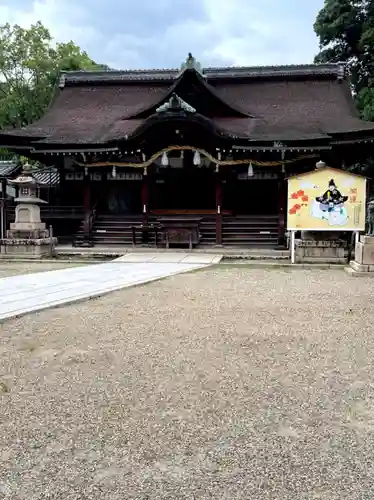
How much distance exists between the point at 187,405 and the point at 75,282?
5304 mm

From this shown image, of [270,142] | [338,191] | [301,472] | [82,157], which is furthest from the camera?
[82,157]

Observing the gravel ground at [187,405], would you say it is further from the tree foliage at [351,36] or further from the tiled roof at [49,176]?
the tree foliage at [351,36]

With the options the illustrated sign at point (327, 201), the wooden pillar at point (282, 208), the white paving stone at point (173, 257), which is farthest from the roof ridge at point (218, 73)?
the illustrated sign at point (327, 201)

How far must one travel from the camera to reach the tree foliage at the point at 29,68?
25.3 meters

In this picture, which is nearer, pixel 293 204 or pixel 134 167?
pixel 293 204

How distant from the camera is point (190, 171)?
15883 mm

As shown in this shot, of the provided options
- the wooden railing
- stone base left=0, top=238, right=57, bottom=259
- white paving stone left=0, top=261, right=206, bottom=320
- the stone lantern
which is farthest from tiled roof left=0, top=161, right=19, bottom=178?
white paving stone left=0, top=261, right=206, bottom=320

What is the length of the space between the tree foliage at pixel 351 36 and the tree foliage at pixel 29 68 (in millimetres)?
14038

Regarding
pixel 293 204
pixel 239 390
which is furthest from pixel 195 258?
pixel 239 390

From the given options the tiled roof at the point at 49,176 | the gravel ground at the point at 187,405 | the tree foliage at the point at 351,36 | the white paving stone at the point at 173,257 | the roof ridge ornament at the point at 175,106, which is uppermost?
the tree foliage at the point at 351,36

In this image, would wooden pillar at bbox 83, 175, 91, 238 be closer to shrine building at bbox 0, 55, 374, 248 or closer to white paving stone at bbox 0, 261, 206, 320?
shrine building at bbox 0, 55, 374, 248

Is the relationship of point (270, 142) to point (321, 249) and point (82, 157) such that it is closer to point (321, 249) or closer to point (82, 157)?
point (321, 249)

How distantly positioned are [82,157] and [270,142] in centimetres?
586

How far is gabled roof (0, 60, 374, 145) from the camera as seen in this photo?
1512 cm
